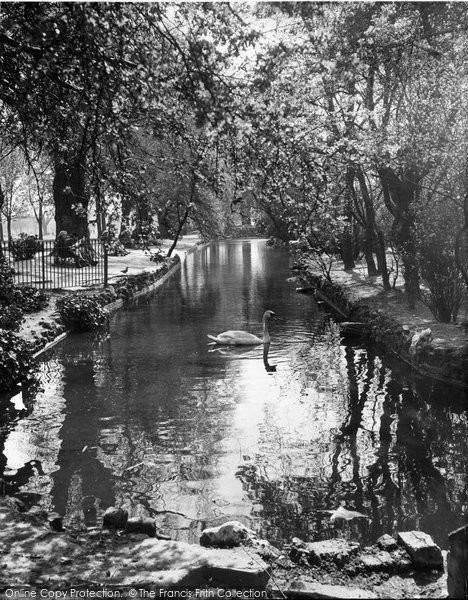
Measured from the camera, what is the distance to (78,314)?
19000 mm

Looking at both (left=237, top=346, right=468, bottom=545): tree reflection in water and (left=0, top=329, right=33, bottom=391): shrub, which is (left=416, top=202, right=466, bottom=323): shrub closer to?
(left=237, top=346, right=468, bottom=545): tree reflection in water

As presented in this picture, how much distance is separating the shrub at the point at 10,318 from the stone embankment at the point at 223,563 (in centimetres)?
849

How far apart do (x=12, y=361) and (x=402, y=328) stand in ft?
29.8

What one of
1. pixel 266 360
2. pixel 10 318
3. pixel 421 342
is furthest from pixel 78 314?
pixel 421 342

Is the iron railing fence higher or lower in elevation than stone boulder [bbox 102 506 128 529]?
higher

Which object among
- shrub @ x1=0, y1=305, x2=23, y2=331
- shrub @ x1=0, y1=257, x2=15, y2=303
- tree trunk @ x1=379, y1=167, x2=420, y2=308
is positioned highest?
tree trunk @ x1=379, y1=167, x2=420, y2=308

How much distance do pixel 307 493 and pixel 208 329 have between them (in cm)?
1181

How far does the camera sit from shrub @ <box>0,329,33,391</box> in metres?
11.9

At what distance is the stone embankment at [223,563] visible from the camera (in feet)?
15.2

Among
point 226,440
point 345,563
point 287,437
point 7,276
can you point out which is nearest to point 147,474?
point 226,440

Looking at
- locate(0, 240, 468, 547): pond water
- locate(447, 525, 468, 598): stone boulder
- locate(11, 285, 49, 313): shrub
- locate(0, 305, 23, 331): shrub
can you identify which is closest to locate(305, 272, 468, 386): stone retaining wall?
locate(0, 240, 468, 547): pond water

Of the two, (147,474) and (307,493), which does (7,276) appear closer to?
(147,474)

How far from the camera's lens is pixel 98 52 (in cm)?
600

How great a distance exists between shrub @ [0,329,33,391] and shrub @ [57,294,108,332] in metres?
6.31
